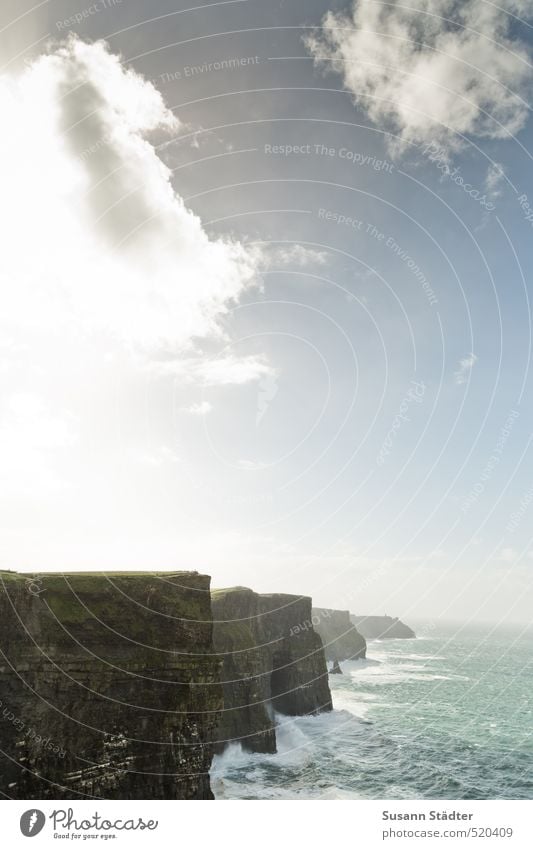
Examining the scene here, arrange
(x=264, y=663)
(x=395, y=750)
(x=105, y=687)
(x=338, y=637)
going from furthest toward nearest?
(x=338, y=637), (x=264, y=663), (x=395, y=750), (x=105, y=687)

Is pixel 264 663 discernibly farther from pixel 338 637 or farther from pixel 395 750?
pixel 338 637

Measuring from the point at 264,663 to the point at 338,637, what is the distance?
82201mm

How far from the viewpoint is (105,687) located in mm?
26859

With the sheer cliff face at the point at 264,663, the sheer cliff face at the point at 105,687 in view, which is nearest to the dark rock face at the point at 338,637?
the sheer cliff face at the point at 264,663

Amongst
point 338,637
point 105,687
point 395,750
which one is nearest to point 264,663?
point 395,750

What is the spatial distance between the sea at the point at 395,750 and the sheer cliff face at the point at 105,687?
945 cm

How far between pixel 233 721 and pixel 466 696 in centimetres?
6323

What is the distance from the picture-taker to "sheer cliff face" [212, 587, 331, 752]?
4343 centimetres

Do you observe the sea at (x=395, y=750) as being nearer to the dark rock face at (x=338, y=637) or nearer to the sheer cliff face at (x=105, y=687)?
the sheer cliff face at (x=105, y=687)

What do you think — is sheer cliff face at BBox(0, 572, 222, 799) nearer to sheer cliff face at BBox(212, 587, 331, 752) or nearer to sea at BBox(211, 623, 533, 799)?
sea at BBox(211, 623, 533, 799)

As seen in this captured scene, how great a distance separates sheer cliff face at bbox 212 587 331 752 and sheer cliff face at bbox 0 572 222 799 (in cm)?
1372
